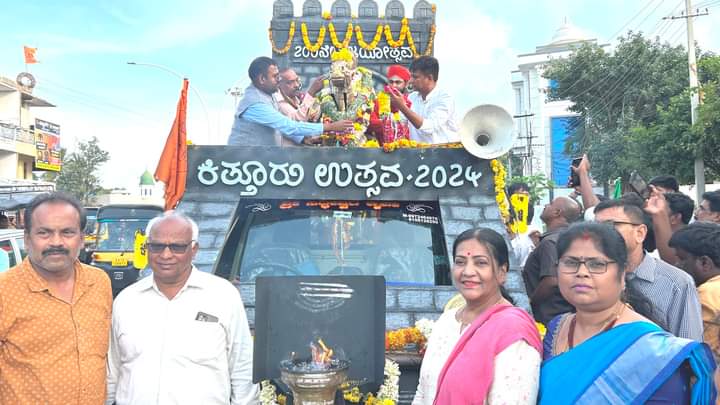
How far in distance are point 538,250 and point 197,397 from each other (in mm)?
2594

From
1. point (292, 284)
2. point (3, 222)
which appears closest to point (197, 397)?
point (292, 284)

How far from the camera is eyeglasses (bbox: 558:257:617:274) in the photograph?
2.30m

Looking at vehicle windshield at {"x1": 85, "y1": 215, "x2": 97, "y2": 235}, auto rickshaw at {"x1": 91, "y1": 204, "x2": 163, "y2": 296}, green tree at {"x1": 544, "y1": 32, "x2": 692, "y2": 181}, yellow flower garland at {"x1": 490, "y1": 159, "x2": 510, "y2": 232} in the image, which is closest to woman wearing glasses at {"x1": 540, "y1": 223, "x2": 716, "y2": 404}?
yellow flower garland at {"x1": 490, "y1": 159, "x2": 510, "y2": 232}

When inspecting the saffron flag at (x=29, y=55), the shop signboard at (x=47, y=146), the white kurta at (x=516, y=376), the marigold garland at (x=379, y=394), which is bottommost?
the marigold garland at (x=379, y=394)

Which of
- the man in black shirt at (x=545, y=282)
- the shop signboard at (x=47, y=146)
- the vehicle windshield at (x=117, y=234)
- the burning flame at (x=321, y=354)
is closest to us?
the burning flame at (x=321, y=354)

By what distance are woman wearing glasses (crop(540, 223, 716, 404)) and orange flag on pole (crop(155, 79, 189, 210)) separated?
10.0ft

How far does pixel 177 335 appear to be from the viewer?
286cm

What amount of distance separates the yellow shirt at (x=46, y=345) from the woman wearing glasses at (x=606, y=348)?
1856mm

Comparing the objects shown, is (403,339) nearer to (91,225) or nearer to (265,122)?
(265,122)

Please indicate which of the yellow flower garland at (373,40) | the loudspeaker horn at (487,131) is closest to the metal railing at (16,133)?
the yellow flower garland at (373,40)

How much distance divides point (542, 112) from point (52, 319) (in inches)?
2048

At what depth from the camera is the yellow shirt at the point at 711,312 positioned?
114 inches

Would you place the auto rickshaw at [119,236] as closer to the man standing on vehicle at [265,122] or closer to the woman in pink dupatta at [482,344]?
the man standing on vehicle at [265,122]

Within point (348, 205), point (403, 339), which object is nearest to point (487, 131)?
point (348, 205)
